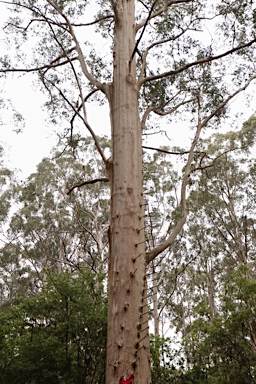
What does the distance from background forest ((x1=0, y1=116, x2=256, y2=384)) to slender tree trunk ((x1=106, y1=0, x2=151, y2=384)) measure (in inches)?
35.4

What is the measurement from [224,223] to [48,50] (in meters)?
7.55

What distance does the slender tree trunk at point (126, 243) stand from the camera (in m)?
2.08

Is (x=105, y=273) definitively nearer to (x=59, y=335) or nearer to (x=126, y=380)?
(x=59, y=335)

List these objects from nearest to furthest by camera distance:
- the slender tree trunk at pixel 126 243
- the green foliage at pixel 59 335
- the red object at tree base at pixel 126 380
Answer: the red object at tree base at pixel 126 380 < the slender tree trunk at pixel 126 243 < the green foliage at pixel 59 335

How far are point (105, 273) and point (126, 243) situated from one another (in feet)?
9.54

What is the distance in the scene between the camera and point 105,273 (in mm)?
5199

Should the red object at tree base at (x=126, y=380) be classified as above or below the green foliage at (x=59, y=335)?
below

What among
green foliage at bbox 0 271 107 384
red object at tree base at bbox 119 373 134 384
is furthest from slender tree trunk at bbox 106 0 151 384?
green foliage at bbox 0 271 107 384

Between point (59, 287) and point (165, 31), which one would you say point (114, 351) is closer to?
point (59, 287)

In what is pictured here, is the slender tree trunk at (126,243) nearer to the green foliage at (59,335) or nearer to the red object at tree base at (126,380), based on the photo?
the red object at tree base at (126,380)

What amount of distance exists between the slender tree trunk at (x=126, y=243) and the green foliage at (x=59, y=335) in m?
2.40

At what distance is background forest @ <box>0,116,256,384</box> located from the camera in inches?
181

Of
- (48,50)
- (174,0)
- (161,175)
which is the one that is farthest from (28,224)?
(174,0)

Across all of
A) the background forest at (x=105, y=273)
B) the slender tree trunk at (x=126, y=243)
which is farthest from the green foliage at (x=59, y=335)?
the slender tree trunk at (x=126, y=243)
